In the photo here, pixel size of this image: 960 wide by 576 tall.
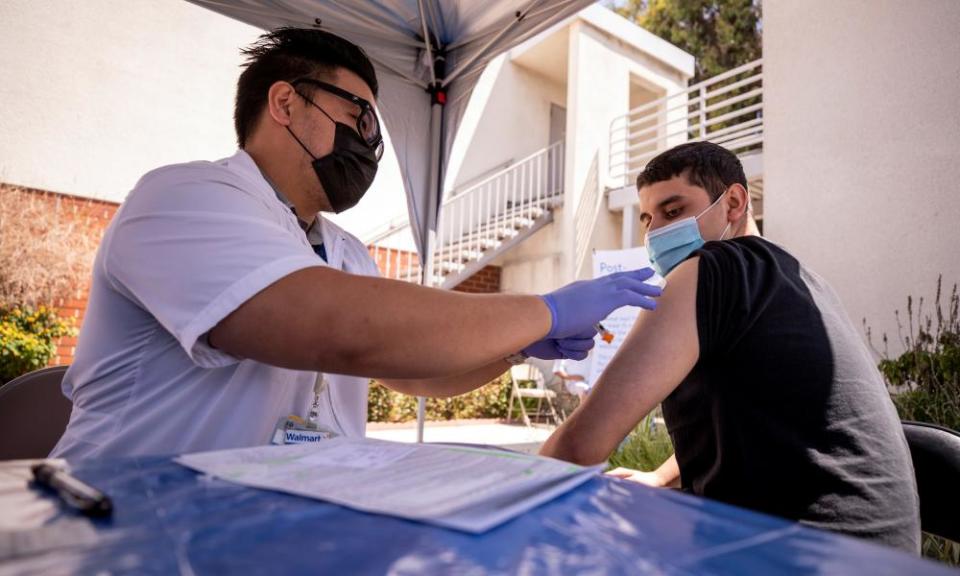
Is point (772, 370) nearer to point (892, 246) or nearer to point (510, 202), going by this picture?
point (892, 246)

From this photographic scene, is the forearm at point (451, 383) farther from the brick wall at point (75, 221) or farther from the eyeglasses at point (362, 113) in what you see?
the brick wall at point (75, 221)

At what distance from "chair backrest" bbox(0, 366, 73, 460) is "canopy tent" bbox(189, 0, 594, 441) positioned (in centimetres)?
212

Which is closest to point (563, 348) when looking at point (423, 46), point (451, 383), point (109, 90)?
point (451, 383)

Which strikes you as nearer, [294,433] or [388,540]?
[388,540]

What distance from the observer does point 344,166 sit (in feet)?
5.09

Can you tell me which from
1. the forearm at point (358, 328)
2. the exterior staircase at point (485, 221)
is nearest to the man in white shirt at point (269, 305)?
the forearm at point (358, 328)

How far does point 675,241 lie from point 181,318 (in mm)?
1437

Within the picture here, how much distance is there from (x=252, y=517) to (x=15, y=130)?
7870 millimetres

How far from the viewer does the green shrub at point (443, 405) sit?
24.7 feet

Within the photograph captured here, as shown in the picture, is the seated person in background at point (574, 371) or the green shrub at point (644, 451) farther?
the seated person in background at point (574, 371)

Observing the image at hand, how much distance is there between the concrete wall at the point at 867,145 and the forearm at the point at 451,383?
395 centimetres

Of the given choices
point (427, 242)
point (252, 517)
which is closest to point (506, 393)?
point (427, 242)

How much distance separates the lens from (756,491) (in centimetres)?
115

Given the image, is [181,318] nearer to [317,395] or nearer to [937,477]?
[317,395]
